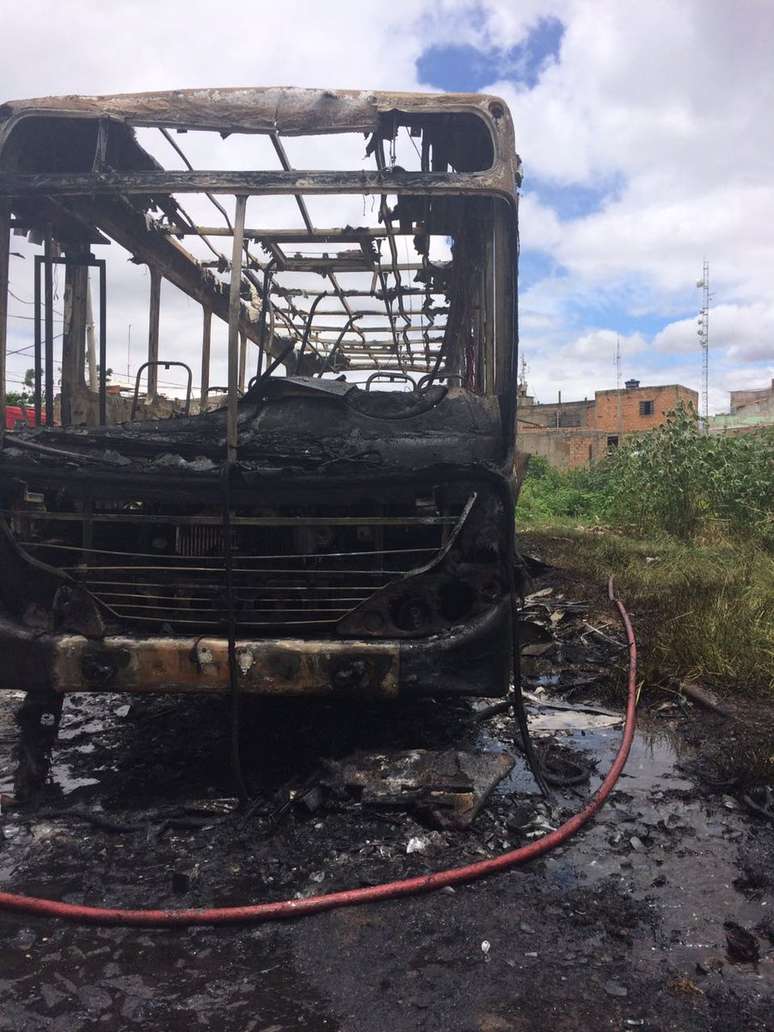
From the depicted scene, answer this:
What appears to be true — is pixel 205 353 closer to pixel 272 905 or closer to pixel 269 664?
pixel 269 664

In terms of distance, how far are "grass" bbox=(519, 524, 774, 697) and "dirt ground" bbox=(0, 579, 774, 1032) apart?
568 mm

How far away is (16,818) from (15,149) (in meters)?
2.85

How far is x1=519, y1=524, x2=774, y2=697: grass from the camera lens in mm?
4656

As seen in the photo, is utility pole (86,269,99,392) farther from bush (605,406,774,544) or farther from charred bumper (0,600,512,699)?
bush (605,406,774,544)

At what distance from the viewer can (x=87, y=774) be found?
347 centimetres

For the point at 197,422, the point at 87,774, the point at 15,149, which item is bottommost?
the point at 87,774

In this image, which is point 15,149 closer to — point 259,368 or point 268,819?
point 259,368

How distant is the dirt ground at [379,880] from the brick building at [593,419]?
31.5 metres

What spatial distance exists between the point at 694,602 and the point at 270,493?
4124 millimetres

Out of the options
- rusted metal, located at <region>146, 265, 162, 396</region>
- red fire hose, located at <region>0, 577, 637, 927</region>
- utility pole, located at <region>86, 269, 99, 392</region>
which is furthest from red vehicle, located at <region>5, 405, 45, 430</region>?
red fire hose, located at <region>0, 577, 637, 927</region>

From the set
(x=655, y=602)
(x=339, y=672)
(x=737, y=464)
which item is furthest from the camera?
(x=737, y=464)

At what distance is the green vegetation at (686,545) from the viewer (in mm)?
4828

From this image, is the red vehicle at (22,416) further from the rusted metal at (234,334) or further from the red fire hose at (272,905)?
the red fire hose at (272,905)

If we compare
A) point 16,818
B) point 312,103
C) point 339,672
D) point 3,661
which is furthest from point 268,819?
point 312,103
